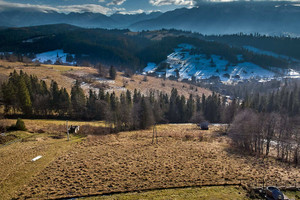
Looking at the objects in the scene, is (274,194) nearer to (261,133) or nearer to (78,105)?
(261,133)

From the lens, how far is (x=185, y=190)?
25.2 m

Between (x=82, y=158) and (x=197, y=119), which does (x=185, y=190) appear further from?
(x=197, y=119)

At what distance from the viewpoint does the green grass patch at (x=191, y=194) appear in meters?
23.4

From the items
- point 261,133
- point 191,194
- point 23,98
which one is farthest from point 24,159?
point 261,133

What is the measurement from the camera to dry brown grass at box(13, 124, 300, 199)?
1003 inches

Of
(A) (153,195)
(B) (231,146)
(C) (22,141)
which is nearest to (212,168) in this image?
(A) (153,195)

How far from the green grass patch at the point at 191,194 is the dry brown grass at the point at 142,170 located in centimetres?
116

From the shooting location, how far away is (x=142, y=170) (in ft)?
100.0

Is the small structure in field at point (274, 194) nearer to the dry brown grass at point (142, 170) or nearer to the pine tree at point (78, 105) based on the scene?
the dry brown grass at point (142, 170)

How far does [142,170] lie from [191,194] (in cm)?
930

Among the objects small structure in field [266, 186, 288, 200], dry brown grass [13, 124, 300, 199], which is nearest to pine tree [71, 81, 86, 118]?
dry brown grass [13, 124, 300, 199]

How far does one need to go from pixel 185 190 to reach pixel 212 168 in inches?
364

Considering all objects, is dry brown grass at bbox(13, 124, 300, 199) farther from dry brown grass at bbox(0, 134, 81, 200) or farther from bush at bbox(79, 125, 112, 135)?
bush at bbox(79, 125, 112, 135)

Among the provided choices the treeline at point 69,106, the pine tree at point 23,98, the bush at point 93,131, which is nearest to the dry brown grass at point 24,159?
the bush at point 93,131
